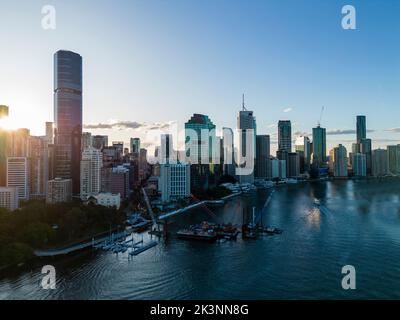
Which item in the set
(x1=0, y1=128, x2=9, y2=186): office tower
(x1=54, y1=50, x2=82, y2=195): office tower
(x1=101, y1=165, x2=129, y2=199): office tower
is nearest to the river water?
(x1=101, y1=165, x2=129, y2=199): office tower

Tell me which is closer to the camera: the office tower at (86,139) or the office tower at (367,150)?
the office tower at (86,139)

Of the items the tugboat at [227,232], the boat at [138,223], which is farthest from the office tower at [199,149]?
the tugboat at [227,232]

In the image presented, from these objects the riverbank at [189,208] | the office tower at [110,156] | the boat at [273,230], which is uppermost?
the office tower at [110,156]

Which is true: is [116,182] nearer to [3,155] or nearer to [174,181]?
[174,181]

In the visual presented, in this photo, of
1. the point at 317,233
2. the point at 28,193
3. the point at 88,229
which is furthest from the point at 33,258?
the point at 28,193

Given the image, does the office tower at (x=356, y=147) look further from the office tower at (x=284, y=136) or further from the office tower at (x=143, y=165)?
the office tower at (x=143, y=165)

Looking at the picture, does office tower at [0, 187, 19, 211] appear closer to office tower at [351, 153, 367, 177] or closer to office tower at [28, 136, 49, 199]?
office tower at [28, 136, 49, 199]
